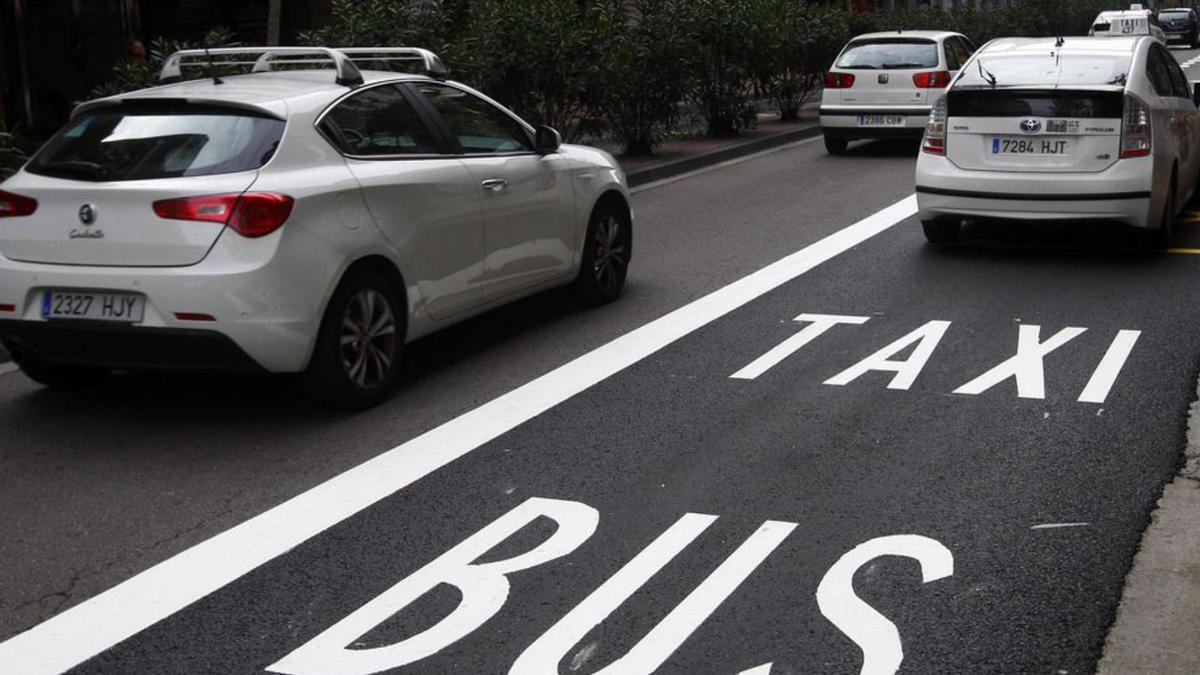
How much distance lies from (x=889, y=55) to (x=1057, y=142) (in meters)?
9.76

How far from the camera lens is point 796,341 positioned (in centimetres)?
A: 851

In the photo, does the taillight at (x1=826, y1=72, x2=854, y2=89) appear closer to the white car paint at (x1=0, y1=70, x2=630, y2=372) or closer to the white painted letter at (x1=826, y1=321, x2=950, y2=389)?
the white painted letter at (x1=826, y1=321, x2=950, y2=389)

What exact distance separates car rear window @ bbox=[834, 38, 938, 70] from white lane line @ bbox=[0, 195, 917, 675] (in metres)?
11.7

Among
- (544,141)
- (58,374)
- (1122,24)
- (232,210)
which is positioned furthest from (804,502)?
(1122,24)

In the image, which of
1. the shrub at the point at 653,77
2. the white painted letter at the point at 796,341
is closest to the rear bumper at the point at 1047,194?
the white painted letter at the point at 796,341

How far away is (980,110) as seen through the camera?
11.1 m

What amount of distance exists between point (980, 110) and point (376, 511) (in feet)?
22.5

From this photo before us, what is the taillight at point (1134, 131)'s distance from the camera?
34.7 ft

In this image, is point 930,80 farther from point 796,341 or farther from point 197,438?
point 197,438

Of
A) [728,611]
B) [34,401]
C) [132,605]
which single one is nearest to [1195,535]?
[728,611]

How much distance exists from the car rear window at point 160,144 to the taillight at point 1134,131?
6.30m

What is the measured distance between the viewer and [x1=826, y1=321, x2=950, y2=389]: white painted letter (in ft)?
24.8

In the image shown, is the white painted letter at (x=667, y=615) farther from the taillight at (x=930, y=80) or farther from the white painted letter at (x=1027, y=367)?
the taillight at (x=930, y=80)

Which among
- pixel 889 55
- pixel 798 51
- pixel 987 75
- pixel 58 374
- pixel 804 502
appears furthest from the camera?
pixel 798 51
